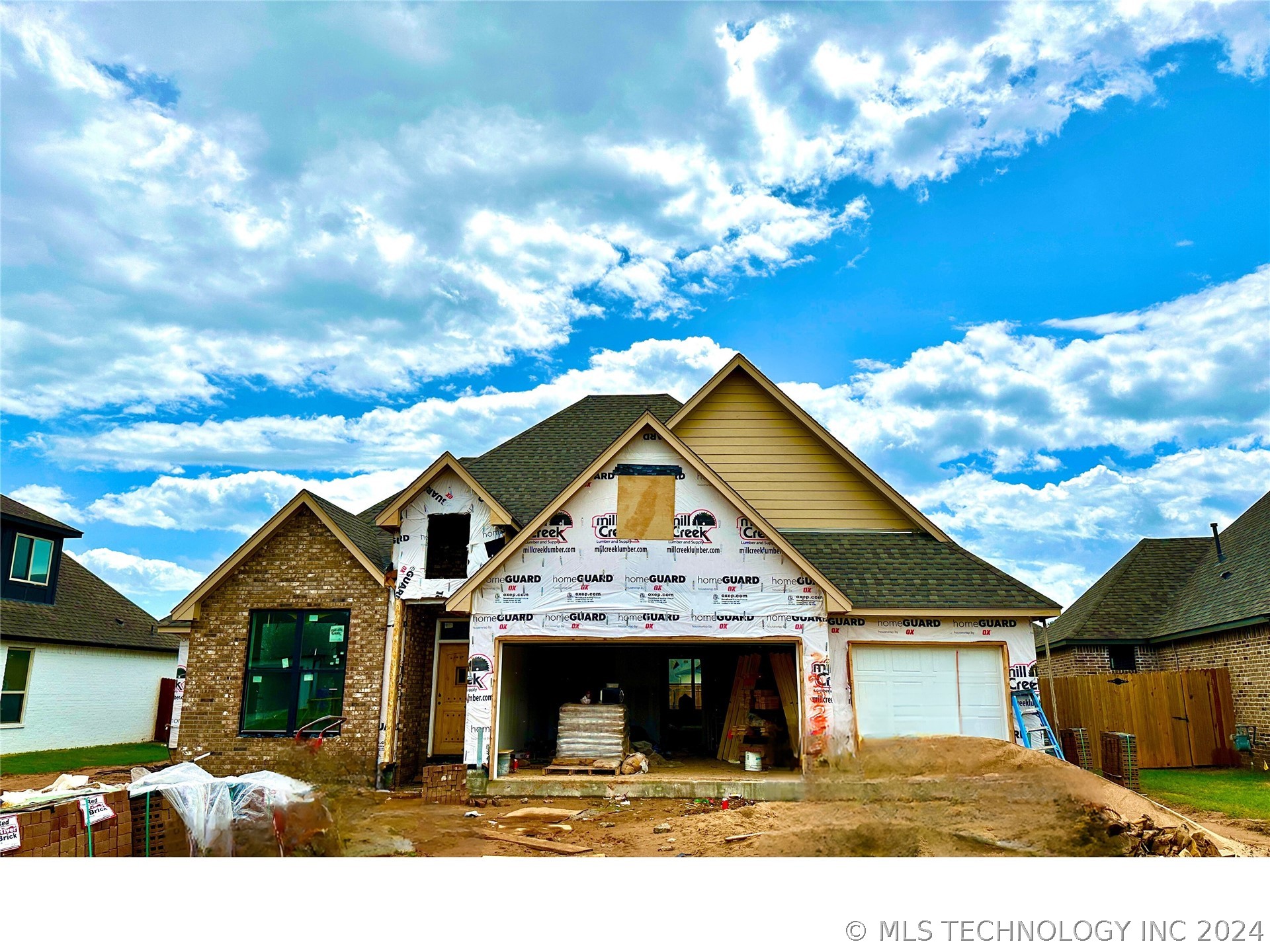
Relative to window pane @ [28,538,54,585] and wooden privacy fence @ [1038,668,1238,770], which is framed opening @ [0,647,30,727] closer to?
window pane @ [28,538,54,585]

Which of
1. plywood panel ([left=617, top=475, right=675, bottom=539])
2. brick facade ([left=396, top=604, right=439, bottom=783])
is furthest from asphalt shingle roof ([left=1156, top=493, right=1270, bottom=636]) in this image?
brick facade ([left=396, top=604, right=439, bottom=783])

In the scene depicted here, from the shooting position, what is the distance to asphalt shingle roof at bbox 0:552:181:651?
21.1 meters

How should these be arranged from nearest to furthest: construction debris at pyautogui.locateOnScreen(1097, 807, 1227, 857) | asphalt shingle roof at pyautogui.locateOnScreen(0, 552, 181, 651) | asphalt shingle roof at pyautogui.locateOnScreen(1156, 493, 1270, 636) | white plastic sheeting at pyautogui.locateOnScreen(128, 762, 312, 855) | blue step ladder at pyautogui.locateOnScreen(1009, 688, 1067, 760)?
1. white plastic sheeting at pyautogui.locateOnScreen(128, 762, 312, 855)
2. construction debris at pyautogui.locateOnScreen(1097, 807, 1227, 857)
3. blue step ladder at pyautogui.locateOnScreen(1009, 688, 1067, 760)
4. asphalt shingle roof at pyautogui.locateOnScreen(1156, 493, 1270, 636)
5. asphalt shingle roof at pyautogui.locateOnScreen(0, 552, 181, 651)

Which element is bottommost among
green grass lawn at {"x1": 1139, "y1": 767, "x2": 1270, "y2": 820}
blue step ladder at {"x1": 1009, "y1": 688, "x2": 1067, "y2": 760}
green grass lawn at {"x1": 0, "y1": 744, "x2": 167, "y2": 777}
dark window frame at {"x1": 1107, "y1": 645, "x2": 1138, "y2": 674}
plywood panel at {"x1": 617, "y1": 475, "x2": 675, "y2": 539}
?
green grass lawn at {"x1": 0, "y1": 744, "x2": 167, "y2": 777}

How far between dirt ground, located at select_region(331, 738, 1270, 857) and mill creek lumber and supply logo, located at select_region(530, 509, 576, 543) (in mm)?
4375

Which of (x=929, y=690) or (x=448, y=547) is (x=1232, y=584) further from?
(x=448, y=547)

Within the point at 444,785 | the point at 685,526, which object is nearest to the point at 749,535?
the point at 685,526

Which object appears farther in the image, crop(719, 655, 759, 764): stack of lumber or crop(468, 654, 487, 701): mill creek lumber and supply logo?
crop(719, 655, 759, 764): stack of lumber

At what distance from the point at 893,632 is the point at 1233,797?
601 cm

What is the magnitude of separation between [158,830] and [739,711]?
11.2 m

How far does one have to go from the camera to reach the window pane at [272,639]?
15.9 m

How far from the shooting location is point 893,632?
14.9 metres

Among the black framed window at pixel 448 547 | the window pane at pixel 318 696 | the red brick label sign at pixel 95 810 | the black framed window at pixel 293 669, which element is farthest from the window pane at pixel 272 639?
the red brick label sign at pixel 95 810
